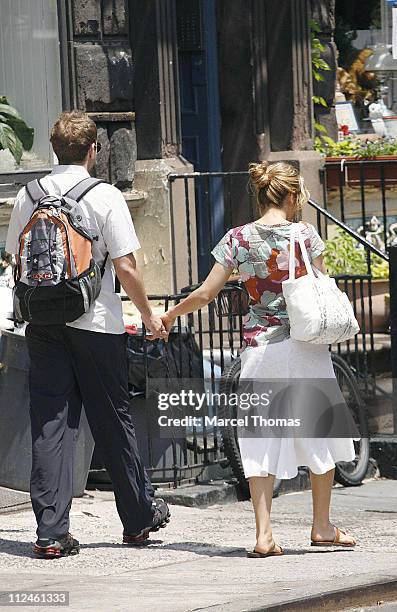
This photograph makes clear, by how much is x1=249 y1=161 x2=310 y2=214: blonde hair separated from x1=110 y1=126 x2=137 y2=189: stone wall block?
3701mm

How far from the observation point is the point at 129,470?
21.5 ft

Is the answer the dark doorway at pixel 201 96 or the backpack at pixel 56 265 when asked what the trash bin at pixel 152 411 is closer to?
the backpack at pixel 56 265

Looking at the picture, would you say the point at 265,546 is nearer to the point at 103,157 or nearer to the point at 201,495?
the point at 201,495

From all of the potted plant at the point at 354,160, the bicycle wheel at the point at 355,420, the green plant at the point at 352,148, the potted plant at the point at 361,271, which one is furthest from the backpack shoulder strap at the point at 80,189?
the green plant at the point at 352,148

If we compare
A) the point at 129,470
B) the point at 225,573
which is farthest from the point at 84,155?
the point at 225,573

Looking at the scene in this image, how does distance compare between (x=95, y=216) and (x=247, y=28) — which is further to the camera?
(x=247, y=28)

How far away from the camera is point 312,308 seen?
637 centimetres

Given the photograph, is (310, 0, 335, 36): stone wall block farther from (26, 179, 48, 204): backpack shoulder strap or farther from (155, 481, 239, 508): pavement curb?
(26, 179, 48, 204): backpack shoulder strap

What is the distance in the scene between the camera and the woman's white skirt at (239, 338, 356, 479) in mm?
6492

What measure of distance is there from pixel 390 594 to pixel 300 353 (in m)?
1.17

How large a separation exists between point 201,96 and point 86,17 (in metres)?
1.79

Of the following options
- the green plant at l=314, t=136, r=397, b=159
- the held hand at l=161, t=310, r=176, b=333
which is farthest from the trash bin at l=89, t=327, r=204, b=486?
the green plant at l=314, t=136, r=397, b=159

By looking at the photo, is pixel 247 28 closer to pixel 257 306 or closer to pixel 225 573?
pixel 257 306

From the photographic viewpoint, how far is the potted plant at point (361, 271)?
417 inches
